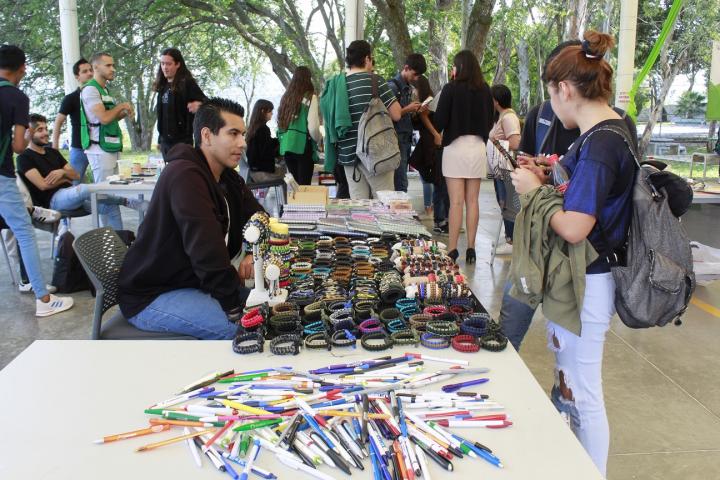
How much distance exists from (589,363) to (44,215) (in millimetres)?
4222

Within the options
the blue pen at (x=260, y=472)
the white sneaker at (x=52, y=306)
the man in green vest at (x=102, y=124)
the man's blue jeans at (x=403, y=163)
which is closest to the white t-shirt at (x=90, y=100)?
the man in green vest at (x=102, y=124)

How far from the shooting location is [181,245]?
231 cm

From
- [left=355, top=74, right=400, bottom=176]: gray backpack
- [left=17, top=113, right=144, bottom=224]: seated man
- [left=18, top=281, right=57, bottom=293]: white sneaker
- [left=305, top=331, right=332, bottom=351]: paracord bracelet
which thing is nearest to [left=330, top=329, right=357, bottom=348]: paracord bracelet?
[left=305, top=331, right=332, bottom=351]: paracord bracelet

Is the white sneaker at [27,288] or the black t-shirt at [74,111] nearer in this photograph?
the white sneaker at [27,288]

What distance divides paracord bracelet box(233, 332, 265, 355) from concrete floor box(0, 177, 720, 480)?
2.77 feet

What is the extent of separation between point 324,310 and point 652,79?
55.8 feet

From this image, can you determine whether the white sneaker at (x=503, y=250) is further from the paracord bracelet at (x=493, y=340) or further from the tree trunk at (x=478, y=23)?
the tree trunk at (x=478, y=23)

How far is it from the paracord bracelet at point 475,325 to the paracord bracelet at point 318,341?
400 millimetres

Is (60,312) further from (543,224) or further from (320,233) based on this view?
(543,224)

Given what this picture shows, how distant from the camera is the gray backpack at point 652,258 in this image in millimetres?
1686

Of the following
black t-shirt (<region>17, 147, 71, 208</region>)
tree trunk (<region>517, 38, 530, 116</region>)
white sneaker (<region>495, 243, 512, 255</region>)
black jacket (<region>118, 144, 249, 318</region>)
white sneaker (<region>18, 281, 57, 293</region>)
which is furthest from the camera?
tree trunk (<region>517, 38, 530, 116</region>)

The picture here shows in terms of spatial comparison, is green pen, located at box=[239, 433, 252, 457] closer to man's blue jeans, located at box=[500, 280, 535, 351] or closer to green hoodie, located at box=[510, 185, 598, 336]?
green hoodie, located at box=[510, 185, 598, 336]

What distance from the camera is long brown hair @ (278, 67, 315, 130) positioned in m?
5.48

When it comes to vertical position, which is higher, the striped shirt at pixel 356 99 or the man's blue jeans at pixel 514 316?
the striped shirt at pixel 356 99
